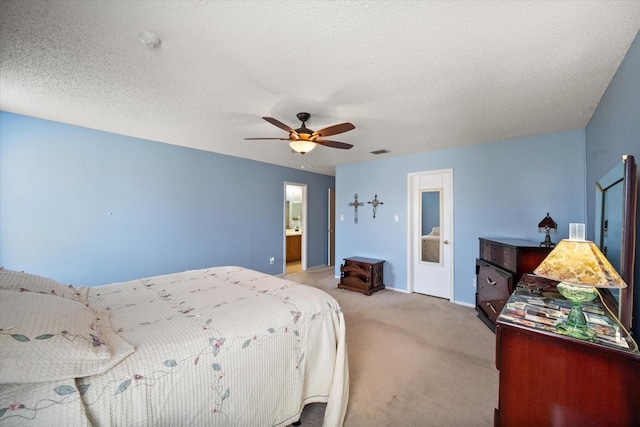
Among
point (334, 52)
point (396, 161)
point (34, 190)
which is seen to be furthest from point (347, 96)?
point (34, 190)

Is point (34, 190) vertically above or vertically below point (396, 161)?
below

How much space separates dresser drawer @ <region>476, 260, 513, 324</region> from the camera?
2781 millimetres

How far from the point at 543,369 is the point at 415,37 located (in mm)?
1839

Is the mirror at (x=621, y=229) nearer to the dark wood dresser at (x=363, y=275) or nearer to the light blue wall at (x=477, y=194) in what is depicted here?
the light blue wall at (x=477, y=194)

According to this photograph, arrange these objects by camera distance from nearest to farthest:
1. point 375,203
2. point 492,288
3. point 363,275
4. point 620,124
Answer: point 620,124 < point 492,288 < point 363,275 < point 375,203

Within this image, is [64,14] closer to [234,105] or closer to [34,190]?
[234,105]

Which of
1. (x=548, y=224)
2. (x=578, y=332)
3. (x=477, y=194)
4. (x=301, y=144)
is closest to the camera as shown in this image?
(x=578, y=332)

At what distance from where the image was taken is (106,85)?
2172 mm

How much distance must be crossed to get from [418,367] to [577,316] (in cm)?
148

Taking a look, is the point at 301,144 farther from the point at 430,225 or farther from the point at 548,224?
the point at 548,224

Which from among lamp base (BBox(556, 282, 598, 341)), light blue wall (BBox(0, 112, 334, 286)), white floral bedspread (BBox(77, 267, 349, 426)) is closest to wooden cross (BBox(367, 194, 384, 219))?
light blue wall (BBox(0, 112, 334, 286))

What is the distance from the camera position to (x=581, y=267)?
1130 mm

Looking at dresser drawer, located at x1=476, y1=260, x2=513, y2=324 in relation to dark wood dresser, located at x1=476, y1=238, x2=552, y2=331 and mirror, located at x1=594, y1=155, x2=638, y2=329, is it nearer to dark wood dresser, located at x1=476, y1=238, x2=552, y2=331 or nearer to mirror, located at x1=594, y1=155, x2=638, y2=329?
dark wood dresser, located at x1=476, y1=238, x2=552, y2=331

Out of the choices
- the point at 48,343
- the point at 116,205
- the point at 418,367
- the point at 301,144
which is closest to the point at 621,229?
the point at 418,367
